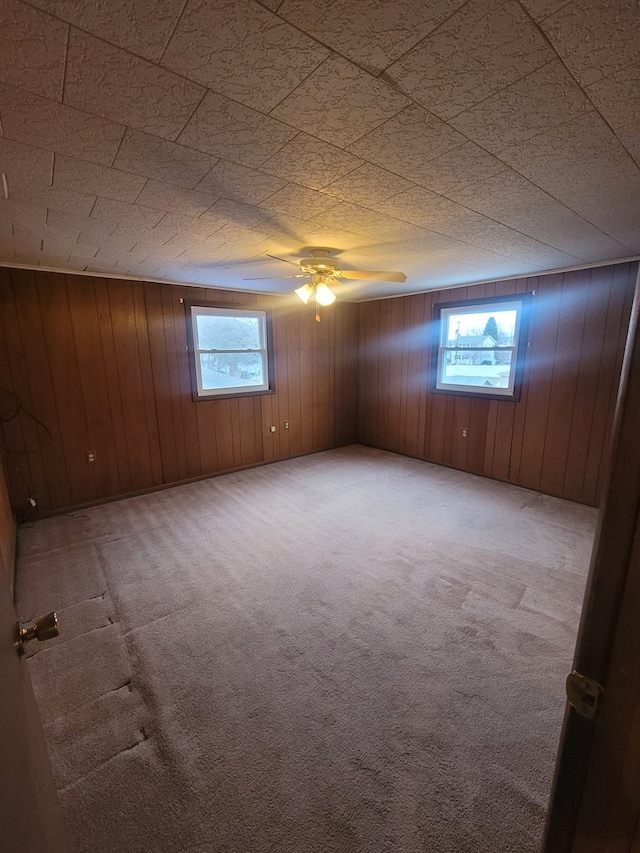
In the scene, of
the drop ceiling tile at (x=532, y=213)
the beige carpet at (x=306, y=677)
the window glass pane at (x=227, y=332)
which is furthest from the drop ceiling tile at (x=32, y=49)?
the window glass pane at (x=227, y=332)

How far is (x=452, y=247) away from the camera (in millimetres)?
2846

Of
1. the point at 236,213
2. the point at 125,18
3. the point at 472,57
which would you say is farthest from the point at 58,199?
the point at 472,57

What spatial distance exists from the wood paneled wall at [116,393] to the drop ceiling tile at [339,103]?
3279mm

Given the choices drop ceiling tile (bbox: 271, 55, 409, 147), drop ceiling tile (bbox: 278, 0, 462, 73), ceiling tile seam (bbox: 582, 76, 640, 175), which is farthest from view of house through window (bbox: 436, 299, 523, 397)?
drop ceiling tile (bbox: 278, 0, 462, 73)

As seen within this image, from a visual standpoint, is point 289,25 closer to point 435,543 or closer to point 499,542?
point 435,543

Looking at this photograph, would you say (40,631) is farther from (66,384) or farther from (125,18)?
(66,384)

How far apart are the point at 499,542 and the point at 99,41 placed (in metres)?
3.57

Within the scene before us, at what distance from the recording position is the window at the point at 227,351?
445 centimetres

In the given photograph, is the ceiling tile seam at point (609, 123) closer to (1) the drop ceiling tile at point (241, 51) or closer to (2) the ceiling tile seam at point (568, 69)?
(2) the ceiling tile seam at point (568, 69)

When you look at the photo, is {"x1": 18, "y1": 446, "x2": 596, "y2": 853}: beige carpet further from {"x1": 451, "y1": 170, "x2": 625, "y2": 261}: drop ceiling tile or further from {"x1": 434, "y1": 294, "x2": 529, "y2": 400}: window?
{"x1": 451, "y1": 170, "x2": 625, "y2": 261}: drop ceiling tile

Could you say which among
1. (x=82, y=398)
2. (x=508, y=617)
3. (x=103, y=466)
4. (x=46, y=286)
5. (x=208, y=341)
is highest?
(x=46, y=286)

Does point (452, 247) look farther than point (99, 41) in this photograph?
Yes

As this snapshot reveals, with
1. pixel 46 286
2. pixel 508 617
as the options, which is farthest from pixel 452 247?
pixel 46 286

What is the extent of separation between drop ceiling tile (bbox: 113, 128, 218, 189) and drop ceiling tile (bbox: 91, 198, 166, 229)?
415mm
